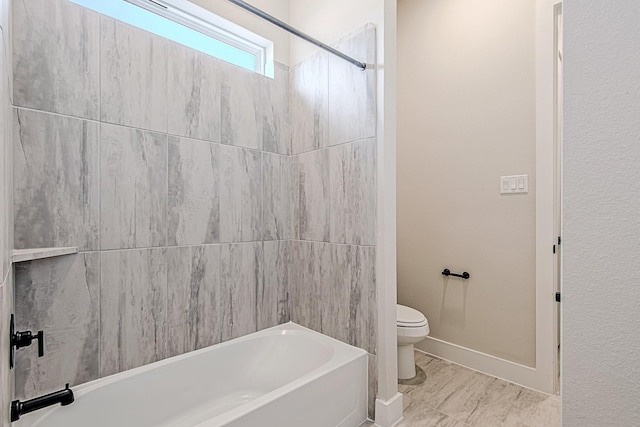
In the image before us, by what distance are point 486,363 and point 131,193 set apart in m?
2.46

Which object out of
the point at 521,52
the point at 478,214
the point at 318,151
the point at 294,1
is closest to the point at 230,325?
the point at 318,151

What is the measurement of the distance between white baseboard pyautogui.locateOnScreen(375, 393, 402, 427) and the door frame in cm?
98

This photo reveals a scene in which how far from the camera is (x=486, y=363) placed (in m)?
2.28

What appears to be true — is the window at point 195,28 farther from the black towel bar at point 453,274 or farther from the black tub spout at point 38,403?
the black towel bar at point 453,274

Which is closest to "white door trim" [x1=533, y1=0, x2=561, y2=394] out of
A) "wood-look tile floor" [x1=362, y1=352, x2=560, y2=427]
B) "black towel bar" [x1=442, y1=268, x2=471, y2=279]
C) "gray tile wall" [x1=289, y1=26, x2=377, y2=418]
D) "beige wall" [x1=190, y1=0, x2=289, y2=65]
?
"wood-look tile floor" [x1=362, y1=352, x2=560, y2=427]

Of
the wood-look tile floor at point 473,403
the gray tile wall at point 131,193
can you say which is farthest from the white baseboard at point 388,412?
the gray tile wall at point 131,193

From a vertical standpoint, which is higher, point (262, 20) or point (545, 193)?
point (262, 20)

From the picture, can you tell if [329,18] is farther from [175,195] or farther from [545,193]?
[545,193]

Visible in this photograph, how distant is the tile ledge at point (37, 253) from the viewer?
1.15m

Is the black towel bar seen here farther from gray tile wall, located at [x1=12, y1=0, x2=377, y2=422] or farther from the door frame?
gray tile wall, located at [x1=12, y1=0, x2=377, y2=422]

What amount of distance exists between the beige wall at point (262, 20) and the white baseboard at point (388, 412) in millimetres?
2178

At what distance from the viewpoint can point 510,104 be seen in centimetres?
215

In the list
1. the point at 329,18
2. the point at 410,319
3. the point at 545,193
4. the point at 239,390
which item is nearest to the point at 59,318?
the point at 239,390

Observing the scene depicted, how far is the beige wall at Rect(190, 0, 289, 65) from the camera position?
6.34 feet
